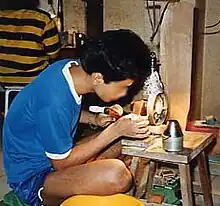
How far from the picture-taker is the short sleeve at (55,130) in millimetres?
1749

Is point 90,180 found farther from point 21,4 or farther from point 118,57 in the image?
point 21,4

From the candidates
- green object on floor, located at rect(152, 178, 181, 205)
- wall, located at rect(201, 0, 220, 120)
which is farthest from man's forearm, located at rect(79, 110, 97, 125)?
wall, located at rect(201, 0, 220, 120)

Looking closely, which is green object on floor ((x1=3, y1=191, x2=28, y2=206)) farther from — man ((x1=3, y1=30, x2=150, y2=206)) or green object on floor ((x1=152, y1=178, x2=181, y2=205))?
green object on floor ((x1=152, y1=178, x2=181, y2=205))

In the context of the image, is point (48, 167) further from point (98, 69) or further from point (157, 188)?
point (157, 188)

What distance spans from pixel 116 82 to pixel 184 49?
0.68m

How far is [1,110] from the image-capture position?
323 cm

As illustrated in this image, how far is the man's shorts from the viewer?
1885 mm

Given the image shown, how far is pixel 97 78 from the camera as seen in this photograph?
1.79 metres

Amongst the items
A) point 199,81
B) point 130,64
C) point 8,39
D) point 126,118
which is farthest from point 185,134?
point 8,39

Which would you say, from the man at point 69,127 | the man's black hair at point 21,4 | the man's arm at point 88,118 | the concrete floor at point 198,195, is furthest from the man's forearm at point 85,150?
the man's black hair at point 21,4

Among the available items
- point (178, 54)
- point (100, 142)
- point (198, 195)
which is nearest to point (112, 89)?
point (100, 142)

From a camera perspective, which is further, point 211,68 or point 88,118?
point 211,68

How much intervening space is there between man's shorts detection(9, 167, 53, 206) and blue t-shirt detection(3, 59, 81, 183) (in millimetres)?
20

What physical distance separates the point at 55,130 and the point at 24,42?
1.25m
